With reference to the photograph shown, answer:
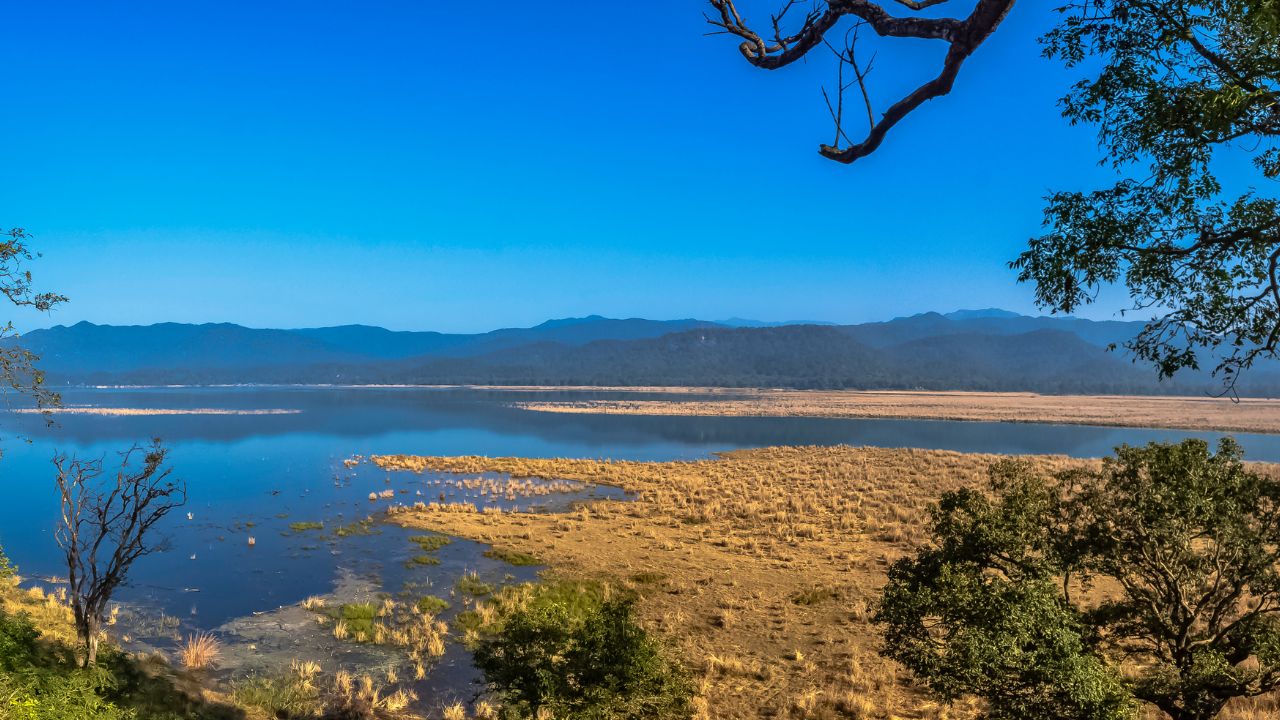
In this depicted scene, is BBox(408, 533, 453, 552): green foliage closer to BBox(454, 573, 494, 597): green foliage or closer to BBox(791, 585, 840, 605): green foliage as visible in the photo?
BBox(454, 573, 494, 597): green foliage

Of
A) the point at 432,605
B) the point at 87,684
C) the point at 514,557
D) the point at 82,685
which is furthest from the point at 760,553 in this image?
the point at 82,685

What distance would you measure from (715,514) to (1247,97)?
28.6m

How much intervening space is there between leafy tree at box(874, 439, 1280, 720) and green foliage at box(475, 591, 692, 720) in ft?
11.5

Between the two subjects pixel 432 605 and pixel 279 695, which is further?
pixel 432 605

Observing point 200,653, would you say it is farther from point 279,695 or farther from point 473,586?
point 473,586

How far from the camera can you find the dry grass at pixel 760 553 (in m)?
13.9

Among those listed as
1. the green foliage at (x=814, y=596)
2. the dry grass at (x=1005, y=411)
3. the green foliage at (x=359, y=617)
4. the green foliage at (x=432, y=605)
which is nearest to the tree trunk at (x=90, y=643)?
the green foliage at (x=359, y=617)

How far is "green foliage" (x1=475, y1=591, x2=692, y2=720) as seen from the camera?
10016 mm

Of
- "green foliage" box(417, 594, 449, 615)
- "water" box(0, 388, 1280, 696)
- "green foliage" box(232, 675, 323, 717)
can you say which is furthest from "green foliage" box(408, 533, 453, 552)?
"green foliage" box(232, 675, 323, 717)

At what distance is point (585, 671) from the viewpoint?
1028 cm

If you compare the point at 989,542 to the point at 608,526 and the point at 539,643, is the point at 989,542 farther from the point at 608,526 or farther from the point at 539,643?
the point at 608,526

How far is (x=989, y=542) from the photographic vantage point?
8664 millimetres

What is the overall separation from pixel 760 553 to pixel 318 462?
132 ft

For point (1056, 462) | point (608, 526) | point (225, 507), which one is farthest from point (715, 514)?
point (1056, 462)
